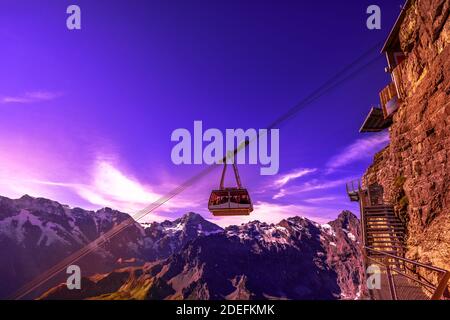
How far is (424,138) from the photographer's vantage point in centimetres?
2214

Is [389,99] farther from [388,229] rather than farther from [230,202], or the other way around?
[230,202]

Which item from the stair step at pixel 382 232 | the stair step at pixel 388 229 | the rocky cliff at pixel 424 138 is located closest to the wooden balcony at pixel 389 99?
the rocky cliff at pixel 424 138

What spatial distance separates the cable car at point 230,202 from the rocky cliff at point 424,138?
42.1 feet

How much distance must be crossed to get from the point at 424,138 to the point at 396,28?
14041 millimetres

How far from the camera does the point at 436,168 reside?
19953mm

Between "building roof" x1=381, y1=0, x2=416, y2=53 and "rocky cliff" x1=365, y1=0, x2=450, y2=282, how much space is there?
2.12ft

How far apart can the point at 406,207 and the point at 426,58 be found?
12570 millimetres

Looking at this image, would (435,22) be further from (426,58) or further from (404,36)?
(404,36)

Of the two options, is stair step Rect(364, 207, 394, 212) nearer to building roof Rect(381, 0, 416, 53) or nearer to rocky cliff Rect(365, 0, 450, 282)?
rocky cliff Rect(365, 0, 450, 282)

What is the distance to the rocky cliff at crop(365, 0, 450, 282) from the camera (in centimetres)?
1889

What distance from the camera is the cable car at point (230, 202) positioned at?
75.5 feet

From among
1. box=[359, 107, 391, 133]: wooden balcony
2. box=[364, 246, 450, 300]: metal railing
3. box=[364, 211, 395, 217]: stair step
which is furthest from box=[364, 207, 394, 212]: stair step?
box=[359, 107, 391, 133]: wooden balcony
